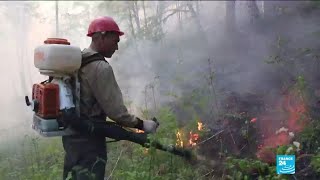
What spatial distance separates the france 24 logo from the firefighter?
1638mm

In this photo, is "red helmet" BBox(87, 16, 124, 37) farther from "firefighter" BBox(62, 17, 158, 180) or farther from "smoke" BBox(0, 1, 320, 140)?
"smoke" BBox(0, 1, 320, 140)

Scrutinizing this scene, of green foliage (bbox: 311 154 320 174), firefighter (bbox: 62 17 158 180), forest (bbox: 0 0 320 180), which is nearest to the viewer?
firefighter (bbox: 62 17 158 180)

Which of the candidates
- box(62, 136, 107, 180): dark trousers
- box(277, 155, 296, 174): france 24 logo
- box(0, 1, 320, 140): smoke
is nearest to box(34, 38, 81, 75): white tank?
box(62, 136, 107, 180): dark trousers

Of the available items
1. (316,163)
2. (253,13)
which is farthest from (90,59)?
(253,13)

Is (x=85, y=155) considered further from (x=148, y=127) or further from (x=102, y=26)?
(x=102, y=26)

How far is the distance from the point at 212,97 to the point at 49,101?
184 inches

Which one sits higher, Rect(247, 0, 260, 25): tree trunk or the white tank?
Rect(247, 0, 260, 25): tree trunk

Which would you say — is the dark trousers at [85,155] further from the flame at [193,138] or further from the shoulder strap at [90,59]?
the flame at [193,138]

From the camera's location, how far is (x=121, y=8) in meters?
20.0

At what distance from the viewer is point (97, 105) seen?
12.1ft

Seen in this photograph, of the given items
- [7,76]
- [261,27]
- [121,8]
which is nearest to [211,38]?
[261,27]

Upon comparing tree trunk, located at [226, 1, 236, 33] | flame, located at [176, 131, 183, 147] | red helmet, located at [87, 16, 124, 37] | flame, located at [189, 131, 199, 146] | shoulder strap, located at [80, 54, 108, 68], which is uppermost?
tree trunk, located at [226, 1, 236, 33]

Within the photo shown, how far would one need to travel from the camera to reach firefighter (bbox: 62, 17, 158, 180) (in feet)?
11.6

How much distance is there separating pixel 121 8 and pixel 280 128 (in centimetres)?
1575
